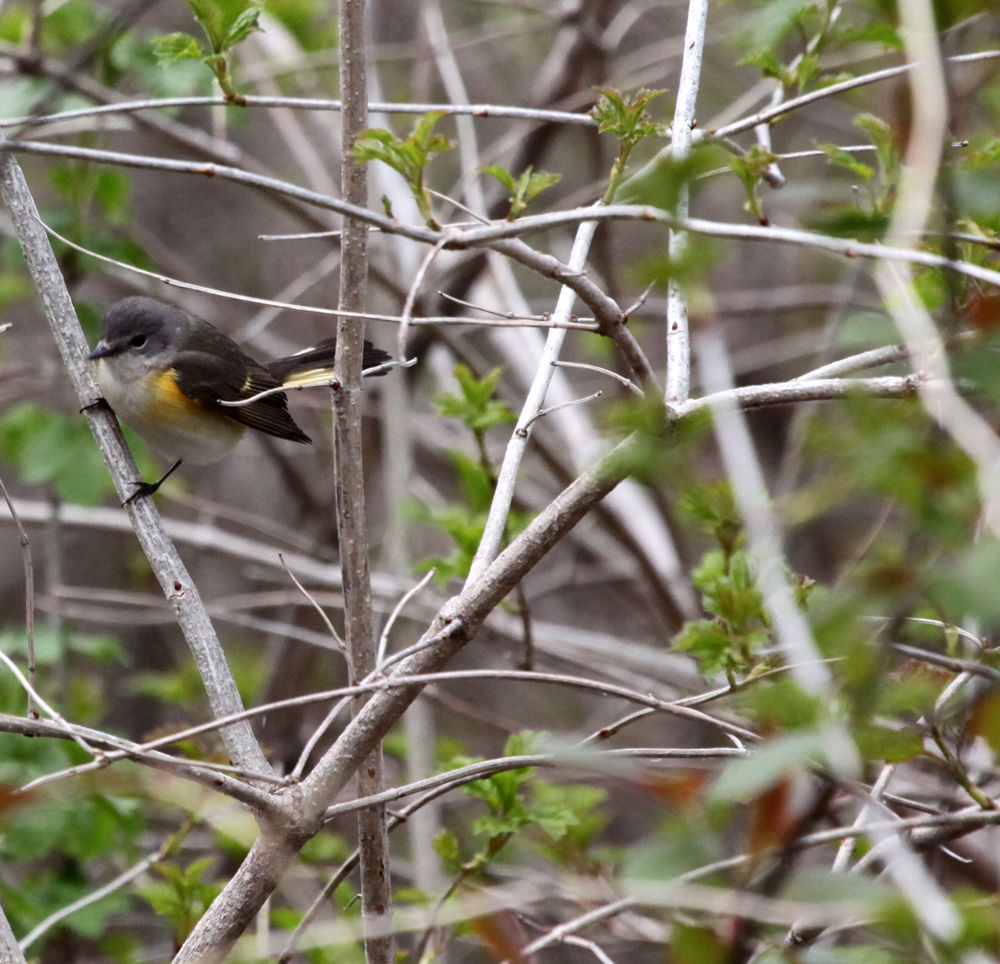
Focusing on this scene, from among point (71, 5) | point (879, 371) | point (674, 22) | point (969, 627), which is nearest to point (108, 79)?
point (71, 5)

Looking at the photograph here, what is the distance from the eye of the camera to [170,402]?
3762 mm

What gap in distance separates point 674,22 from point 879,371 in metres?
5.99

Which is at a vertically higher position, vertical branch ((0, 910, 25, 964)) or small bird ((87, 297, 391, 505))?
small bird ((87, 297, 391, 505))

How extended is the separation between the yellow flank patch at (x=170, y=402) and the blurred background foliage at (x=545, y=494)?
1.42 feet

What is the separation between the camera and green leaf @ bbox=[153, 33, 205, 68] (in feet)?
7.06

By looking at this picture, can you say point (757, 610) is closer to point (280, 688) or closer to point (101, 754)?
point (101, 754)

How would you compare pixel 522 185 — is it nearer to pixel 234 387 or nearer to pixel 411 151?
pixel 411 151

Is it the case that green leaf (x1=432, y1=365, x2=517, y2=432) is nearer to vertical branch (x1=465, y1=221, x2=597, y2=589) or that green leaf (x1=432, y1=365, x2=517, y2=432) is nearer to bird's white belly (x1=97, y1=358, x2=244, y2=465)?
vertical branch (x1=465, y1=221, x2=597, y2=589)

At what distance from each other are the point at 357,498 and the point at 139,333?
1.81 meters

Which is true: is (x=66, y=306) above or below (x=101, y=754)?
above

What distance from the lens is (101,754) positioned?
1671 mm

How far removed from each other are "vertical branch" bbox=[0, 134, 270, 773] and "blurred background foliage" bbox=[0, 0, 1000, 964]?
18 cm

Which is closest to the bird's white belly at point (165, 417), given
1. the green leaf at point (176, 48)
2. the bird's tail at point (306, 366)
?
the bird's tail at point (306, 366)

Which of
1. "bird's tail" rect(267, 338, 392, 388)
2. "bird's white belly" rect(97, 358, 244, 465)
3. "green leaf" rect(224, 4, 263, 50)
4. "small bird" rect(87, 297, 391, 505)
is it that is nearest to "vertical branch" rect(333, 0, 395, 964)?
"green leaf" rect(224, 4, 263, 50)
